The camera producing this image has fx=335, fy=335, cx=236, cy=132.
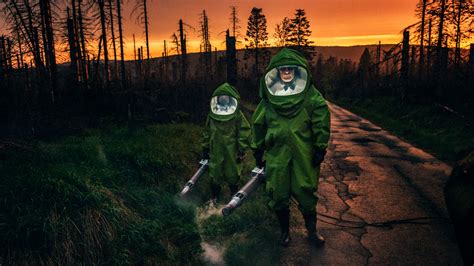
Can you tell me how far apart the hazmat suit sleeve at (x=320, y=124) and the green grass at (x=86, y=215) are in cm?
206

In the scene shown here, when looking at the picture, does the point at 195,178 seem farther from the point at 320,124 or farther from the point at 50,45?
the point at 50,45

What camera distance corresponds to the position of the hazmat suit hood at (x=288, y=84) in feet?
13.3

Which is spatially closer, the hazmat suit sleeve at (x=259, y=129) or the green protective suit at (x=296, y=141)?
the green protective suit at (x=296, y=141)

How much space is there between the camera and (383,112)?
22.9m

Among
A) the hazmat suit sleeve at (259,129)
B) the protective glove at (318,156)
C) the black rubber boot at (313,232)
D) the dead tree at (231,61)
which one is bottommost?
the black rubber boot at (313,232)

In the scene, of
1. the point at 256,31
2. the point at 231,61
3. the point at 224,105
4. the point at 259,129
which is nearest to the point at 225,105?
the point at 224,105

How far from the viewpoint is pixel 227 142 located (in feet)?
19.4

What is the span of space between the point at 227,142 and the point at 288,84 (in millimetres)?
2062

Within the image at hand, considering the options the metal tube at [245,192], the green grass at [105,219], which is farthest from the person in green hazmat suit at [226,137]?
the metal tube at [245,192]

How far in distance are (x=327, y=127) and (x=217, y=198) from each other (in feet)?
9.92

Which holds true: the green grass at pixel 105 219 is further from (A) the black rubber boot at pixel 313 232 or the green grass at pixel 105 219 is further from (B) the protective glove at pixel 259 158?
(B) the protective glove at pixel 259 158

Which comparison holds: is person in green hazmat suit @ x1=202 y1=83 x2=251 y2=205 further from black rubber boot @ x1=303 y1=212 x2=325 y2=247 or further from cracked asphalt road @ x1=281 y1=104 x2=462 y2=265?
black rubber boot @ x1=303 y1=212 x2=325 y2=247

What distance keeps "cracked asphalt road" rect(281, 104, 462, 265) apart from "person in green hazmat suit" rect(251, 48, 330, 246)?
414 millimetres

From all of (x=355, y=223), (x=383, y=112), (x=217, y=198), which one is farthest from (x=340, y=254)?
(x=383, y=112)
